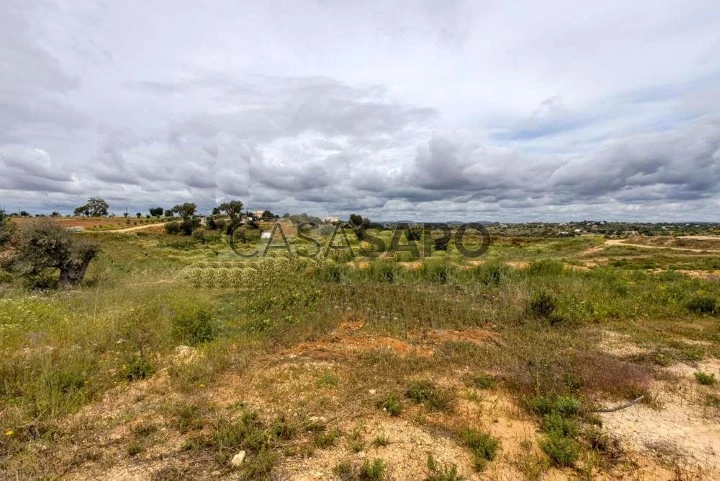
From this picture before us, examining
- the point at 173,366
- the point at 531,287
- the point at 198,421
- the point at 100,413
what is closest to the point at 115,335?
the point at 173,366

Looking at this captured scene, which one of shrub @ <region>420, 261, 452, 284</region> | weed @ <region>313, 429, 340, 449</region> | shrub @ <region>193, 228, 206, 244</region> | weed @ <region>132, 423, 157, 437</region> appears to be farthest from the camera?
shrub @ <region>193, 228, 206, 244</region>

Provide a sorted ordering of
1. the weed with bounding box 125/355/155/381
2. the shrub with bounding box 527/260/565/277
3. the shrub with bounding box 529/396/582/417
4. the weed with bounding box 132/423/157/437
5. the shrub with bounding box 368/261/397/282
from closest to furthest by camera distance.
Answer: the weed with bounding box 132/423/157/437, the shrub with bounding box 529/396/582/417, the weed with bounding box 125/355/155/381, the shrub with bounding box 368/261/397/282, the shrub with bounding box 527/260/565/277

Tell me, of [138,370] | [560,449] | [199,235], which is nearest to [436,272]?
[560,449]

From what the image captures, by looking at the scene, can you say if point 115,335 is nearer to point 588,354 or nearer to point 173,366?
point 173,366

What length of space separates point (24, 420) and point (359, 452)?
3290 mm

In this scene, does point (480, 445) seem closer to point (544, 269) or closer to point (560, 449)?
point (560, 449)

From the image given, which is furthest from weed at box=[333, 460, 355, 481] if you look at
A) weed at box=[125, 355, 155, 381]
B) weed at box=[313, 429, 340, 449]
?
weed at box=[125, 355, 155, 381]

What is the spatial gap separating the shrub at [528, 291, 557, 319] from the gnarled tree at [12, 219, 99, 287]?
13.4 m

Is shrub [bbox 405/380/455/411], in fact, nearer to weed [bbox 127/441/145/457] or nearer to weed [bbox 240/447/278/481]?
weed [bbox 240/447/278/481]

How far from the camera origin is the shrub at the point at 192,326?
5996 millimetres

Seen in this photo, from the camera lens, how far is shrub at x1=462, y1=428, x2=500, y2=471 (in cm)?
304

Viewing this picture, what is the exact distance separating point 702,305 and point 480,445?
945 centimetres

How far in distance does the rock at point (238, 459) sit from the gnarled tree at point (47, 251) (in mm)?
11262

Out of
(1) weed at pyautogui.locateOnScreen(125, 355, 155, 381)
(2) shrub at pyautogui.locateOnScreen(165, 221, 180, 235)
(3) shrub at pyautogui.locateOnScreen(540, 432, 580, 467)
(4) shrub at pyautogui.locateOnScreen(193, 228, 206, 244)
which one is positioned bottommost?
(3) shrub at pyautogui.locateOnScreen(540, 432, 580, 467)
